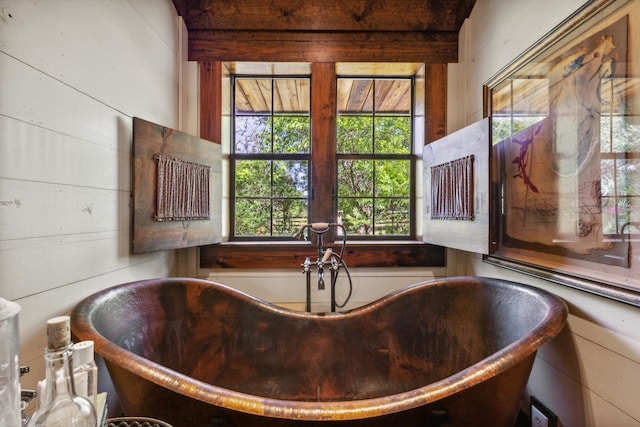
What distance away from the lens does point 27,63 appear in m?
0.91

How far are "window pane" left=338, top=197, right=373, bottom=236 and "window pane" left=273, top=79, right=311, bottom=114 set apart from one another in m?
0.72

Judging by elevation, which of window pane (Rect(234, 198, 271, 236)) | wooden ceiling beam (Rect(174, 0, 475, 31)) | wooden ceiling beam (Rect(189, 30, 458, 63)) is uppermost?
wooden ceiling beam (Rect(174, 0, 475, 31))

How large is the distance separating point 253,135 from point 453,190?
140 centimetres

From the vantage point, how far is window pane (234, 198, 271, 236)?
2152 millimetres

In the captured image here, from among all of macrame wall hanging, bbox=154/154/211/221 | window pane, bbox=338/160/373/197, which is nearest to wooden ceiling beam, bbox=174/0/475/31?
window pane, bbox=338/160/373/197

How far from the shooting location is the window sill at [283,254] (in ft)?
6.52

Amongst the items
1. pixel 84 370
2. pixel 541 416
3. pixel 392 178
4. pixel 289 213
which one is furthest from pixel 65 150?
pixel 541 416

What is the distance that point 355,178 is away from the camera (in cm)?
216

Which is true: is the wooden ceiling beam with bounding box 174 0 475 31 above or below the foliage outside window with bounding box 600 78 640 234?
above

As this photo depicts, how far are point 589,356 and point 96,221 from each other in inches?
76.4

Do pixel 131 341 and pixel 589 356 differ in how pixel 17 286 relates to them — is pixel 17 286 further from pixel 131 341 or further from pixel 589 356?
pixel 589 356

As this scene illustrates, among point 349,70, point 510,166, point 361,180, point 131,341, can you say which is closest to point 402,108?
→ point 349,70

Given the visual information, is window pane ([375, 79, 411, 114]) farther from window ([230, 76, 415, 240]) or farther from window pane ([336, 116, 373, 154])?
window pane ([336, 116, 373, 154])

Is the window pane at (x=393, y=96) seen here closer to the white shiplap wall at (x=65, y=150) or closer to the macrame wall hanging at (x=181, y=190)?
the macrame wall hanging at (x=181, y=190)
